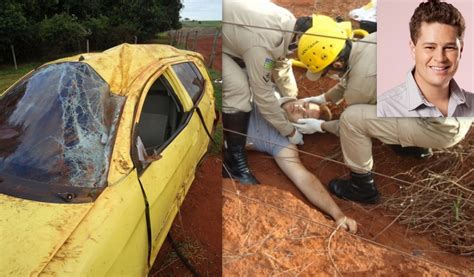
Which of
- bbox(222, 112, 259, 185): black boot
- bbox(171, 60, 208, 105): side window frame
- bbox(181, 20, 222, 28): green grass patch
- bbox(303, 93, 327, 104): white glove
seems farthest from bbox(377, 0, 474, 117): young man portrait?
bbox(171, 60, 208, 105): side window frame

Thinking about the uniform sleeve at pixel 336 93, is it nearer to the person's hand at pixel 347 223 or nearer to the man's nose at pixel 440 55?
the man's nose at pixel 440 55

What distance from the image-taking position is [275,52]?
232 centimetres

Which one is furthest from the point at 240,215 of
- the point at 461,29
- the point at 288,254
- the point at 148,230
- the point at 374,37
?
the point at 461,29

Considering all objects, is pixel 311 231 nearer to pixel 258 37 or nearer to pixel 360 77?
pixel 360 77

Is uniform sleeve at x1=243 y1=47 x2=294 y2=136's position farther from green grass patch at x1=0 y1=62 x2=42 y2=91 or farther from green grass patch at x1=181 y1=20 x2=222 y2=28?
green grass patch at x1=0 y1=62 x2=42 y2=91

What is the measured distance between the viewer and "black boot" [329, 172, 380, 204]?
7.85 feet

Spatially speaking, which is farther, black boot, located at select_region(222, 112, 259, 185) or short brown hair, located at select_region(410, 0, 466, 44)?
black boot, located at select_region(222, 112, 259, 185)

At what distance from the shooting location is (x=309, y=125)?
2.42 meters

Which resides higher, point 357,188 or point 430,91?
point 430,91

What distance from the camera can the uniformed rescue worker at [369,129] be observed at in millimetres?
2221

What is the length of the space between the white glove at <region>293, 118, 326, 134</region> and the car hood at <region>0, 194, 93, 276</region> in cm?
117

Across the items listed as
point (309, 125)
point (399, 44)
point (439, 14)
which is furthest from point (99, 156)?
point (439, 14)

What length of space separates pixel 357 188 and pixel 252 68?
0.87m

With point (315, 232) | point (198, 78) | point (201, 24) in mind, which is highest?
point (201, 24)
